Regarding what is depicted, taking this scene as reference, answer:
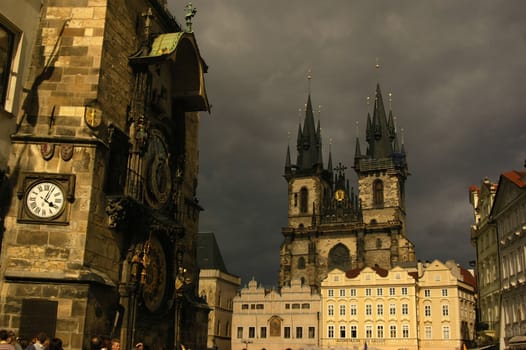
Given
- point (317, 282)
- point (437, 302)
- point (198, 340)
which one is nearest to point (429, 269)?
point (437, 302)

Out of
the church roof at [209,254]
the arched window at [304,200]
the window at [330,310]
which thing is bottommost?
the window at [330,310]

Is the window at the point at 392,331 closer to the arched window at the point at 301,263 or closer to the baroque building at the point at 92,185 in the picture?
the arched window at the point at 301,263

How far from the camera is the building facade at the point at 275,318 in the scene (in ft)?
223

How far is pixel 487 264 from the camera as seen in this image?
3716 centimetres

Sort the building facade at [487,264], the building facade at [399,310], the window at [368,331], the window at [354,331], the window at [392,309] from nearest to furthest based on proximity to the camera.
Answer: the building facade at [487,264], the building facade at [399,310], the window at [368,331], the window at [392,309], the window at [354,331]

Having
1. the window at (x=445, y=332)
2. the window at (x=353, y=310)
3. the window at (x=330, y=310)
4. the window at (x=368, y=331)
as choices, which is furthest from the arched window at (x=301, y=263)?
the window at (x=445, y=332)

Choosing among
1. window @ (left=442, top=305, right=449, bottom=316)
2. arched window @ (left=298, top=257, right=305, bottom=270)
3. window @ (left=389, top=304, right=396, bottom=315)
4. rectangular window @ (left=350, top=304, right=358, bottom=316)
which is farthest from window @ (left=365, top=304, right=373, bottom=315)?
arched window @ (left=298, top=257, right=305, bottom=270)

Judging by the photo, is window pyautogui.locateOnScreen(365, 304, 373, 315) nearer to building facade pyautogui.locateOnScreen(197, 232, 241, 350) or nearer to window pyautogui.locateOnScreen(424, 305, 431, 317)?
window pyautogui.locateOnScreen(424, 305, 431, 317)

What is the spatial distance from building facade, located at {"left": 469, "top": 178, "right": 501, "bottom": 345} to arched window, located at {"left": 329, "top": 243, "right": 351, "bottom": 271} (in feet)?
132

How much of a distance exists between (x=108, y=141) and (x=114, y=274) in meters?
2.90

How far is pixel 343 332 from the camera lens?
6500 cm

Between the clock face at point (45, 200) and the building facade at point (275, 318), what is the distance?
58.2 meters

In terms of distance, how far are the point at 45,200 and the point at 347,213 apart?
7671 cm

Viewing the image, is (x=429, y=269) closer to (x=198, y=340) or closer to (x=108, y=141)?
(x=198, y=340)
